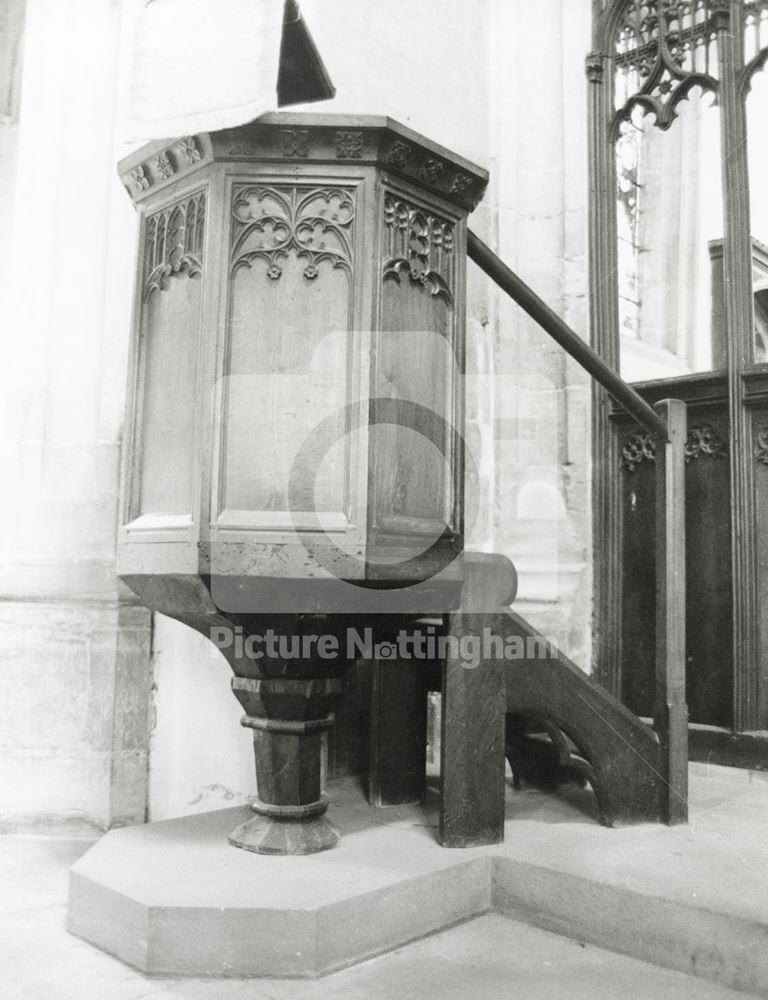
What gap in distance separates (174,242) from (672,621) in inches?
67.4

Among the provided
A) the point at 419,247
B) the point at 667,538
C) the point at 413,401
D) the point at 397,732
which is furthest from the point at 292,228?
the point at 397,732

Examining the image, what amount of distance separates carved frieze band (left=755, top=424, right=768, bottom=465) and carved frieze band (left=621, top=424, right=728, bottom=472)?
0.12 meters

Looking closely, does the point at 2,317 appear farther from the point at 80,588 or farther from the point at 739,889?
the point at 739,889

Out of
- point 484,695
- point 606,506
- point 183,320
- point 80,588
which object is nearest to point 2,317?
point 80,588

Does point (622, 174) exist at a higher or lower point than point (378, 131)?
higher

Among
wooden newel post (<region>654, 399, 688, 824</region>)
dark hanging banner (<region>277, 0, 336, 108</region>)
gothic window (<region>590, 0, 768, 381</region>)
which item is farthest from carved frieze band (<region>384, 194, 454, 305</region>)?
gothic window (<region>590, 0, 768, 381</region>)

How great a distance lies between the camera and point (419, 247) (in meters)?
2.30

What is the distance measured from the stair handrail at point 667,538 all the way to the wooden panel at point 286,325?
0.53m

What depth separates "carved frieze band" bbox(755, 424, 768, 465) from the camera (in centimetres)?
359

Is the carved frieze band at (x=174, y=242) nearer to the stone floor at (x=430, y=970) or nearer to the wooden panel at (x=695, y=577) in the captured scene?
the stone floor at (x=430, y=970)

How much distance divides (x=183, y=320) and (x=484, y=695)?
121 cm

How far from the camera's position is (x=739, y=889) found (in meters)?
2.06

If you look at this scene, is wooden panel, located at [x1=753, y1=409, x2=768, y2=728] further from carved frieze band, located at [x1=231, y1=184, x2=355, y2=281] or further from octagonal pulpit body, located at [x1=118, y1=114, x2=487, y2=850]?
carved frieze band, located at [x1=231, y1=184, x2=355, y2=281]

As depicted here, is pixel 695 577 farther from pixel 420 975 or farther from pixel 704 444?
pixel 420 975
